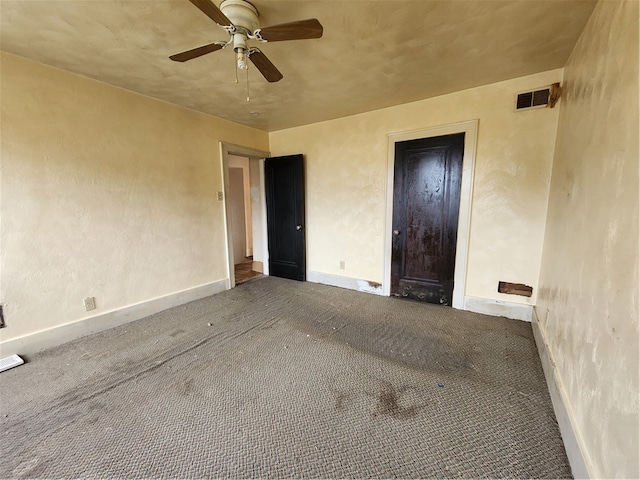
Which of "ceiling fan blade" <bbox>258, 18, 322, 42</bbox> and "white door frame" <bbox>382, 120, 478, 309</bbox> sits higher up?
"ceiling fan blade" <bbox>258, 18, 322, 42</bbox>

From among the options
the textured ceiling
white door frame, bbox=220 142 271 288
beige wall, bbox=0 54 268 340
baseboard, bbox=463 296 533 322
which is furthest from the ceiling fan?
baseboard, bbox=463 296 533 322

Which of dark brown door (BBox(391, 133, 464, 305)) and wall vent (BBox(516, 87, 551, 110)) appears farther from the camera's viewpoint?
dark brown door (BBox(391, 133, 464, 305))

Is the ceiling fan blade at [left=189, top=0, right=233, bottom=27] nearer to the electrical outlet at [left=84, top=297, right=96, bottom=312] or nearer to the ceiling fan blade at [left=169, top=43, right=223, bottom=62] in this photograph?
the ceiling fan blade at [left=169, top=43, right=223, bottom=62]

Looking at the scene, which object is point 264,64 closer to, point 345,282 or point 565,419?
point 565,419

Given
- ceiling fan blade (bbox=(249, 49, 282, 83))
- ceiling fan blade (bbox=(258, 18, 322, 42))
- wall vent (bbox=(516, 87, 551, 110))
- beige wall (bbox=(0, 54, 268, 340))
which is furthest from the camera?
wall vent (bbox=(516, 87, 551, 110))

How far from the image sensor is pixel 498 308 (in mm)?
2875

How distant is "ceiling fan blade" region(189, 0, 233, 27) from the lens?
1259 mm

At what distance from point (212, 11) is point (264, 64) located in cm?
50

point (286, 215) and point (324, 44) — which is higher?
point (324, 44)

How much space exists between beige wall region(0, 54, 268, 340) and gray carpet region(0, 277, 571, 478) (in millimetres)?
518

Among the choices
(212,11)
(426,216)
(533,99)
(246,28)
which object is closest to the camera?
(212,11)

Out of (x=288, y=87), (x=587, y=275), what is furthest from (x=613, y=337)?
(x=288, y=87)

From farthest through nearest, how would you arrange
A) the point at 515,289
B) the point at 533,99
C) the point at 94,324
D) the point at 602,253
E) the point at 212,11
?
1. the point at 515,289
2. the point at 94,324
3. the point at 533,99
4. the point at 212,11
5. the point at 602,253

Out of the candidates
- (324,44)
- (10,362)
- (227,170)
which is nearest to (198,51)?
(324,44)
